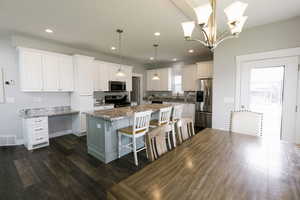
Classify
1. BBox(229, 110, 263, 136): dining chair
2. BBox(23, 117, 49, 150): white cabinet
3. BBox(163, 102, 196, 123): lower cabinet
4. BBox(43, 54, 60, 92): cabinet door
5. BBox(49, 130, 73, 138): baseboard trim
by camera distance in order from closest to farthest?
1. BBox(229, 110, 263, 136): dining chair
2. BBox(23, 117, 49, 150): white cabinet
3. BBox(43, 54, 60, 92): cabinet door
4. BBox(49, 130, 73, 138): baseboard trim
5. BBox(163, 102, 196, 123): lower cabinet

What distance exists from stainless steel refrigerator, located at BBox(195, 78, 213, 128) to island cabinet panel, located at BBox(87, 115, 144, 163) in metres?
3.11

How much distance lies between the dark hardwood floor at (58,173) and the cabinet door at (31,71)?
152 centimetres

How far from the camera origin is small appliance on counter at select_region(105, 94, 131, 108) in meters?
5.18

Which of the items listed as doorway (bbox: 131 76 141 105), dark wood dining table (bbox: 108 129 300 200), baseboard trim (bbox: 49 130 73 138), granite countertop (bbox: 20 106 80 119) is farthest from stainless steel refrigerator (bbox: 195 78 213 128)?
baseboard trim (bbox: 49 130 73 138)

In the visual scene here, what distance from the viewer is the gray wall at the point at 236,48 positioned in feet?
8.50

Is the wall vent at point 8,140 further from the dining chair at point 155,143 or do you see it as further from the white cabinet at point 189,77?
the white cabinet at point 189,77

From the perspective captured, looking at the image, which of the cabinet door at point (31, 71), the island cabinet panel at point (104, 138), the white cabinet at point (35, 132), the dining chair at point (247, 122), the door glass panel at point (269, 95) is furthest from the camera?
the cabinet door at point (31, 71)

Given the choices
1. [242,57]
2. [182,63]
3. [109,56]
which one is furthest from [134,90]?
[242,57]

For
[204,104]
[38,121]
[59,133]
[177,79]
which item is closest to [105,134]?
[38,121]

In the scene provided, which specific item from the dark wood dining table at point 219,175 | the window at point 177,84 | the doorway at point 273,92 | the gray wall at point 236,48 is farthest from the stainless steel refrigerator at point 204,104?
the dark wood dining table at point 219,175

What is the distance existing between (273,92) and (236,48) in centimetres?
123

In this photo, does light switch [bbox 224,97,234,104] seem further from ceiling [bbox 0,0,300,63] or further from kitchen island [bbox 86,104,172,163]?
kitchen island [bbox 86,104,172,163]

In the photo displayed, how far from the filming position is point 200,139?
1.72 m

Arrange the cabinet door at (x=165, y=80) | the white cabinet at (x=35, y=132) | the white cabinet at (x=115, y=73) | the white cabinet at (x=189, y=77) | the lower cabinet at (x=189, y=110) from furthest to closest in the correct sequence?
the cabinet door at (x=165, y=80) < the white cabinet at (x=189, y=77) < the lower cabinet at (x=189, y=110) < the white cabinet at (x=115, y=73) < the white cabinet at (x=35, y=132)
